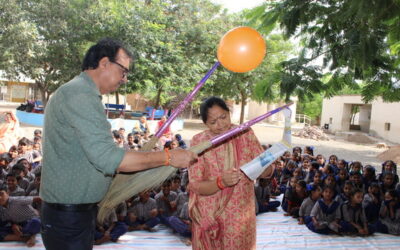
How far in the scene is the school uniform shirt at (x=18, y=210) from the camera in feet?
12.4

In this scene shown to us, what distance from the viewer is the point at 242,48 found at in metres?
2.02

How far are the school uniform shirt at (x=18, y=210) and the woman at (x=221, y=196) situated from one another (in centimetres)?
256

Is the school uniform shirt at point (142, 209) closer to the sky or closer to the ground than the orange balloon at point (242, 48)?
closer to the ground

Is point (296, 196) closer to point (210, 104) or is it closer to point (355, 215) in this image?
point (355, 215)

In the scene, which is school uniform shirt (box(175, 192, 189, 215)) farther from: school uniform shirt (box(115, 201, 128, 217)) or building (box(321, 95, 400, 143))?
building (box(321, 95, 400, 143))

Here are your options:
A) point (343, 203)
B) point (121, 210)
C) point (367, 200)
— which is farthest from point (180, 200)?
point (367, 200)

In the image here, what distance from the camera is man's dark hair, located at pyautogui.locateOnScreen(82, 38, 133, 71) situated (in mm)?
1484

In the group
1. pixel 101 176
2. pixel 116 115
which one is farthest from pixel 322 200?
pixel 116 115

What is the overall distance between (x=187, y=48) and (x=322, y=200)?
12313mm

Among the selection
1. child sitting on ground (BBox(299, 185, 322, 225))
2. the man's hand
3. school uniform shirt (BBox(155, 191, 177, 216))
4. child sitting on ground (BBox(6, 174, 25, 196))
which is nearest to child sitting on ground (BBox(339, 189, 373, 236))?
child sitting on ground (BBox(299, 185, 322, 225))

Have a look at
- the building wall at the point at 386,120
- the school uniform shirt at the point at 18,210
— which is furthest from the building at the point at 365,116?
the school uniform shirt at the point at 18,210

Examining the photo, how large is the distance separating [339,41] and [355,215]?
7.18 ft

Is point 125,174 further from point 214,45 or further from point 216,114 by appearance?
point 214,45

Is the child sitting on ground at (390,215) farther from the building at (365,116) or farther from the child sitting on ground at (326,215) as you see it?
the building at (365,116)
